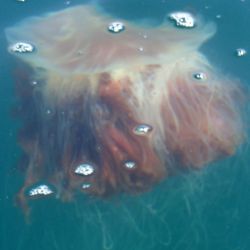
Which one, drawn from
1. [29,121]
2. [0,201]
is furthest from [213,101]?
[0,201]

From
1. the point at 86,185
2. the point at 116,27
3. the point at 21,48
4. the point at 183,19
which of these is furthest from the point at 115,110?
the point at 183,19

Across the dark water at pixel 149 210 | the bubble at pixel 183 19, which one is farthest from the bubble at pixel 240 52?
the bubble at pixel 183 19

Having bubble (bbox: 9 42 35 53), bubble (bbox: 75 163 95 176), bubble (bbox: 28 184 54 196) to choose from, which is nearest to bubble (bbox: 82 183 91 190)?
bubble (bbox: 75 163 95 176)

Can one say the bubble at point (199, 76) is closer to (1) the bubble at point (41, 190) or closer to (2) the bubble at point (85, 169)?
(2) the bubble at point (85, 169)

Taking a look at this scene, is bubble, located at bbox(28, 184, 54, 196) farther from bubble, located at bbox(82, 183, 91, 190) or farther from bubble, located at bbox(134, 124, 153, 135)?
bubble, located at bbox(134, 124, 153, 135)

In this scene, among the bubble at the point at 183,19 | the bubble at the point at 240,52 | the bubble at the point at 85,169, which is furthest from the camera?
the bubble at the point at 240,52

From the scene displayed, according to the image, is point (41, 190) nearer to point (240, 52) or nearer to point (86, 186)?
Result: point (86, 186)
